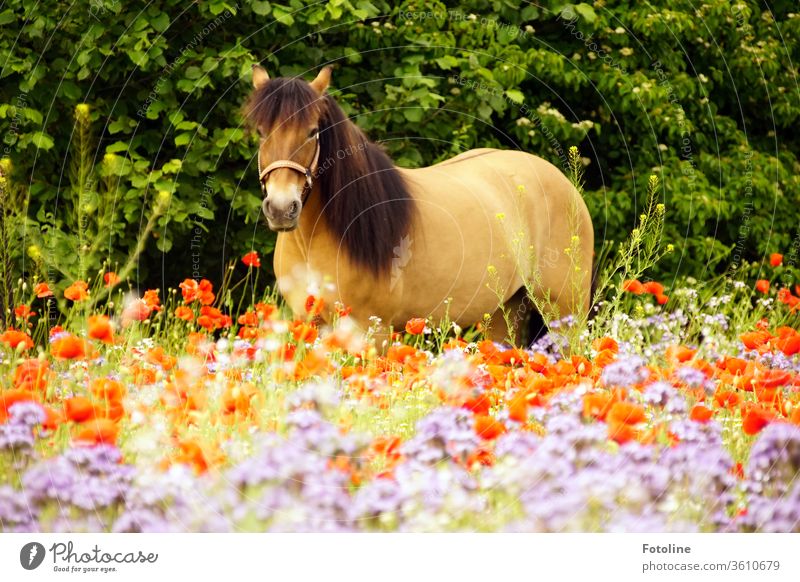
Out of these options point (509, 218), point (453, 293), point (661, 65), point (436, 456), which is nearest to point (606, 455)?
point (436, 456)

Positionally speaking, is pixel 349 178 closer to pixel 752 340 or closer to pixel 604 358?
pixel 604 358

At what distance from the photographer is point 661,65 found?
24.1 feet

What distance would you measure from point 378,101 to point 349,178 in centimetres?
175

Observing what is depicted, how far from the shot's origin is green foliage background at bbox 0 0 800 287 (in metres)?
5.27

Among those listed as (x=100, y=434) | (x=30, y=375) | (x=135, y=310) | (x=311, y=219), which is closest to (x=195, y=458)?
(x=100, y=434)

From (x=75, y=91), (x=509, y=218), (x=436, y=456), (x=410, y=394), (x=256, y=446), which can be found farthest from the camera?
(x=509, y=218)

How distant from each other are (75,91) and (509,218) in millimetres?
2586

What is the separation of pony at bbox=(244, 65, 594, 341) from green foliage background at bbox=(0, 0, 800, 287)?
34 cm

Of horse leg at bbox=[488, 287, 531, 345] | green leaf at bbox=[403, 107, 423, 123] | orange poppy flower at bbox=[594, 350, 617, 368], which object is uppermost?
green leaf at bbox=[403, 107, 423, 123]

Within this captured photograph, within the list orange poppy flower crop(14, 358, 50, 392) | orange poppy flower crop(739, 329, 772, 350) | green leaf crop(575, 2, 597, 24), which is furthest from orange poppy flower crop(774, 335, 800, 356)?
green leaf crop(575, 2, 597, 24)

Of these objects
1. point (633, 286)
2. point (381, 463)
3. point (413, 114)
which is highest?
point (413, 114)

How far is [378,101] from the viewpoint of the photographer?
630 centimetres

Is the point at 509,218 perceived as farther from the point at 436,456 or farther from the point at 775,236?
the point at 436,456

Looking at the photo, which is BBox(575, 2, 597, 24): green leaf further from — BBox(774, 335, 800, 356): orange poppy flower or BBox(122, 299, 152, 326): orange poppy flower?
BBox(122, 299, 152, 326): orange poppy flower
